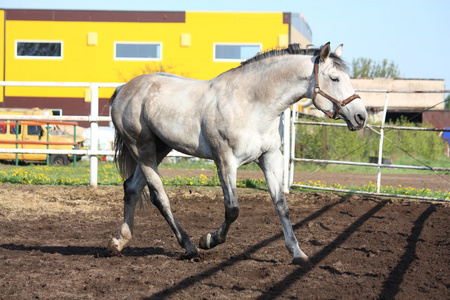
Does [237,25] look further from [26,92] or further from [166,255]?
[166,255]

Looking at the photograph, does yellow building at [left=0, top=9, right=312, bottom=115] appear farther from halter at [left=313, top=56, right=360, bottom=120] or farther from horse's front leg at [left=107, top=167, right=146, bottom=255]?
halter at [left=313, top=56, right=360, bottom=120]

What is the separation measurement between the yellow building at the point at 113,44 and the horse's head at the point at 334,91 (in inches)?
866

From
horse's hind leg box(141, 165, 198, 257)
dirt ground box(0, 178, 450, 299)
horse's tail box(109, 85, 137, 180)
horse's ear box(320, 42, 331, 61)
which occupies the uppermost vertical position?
horse's ear box(320, 42, 331, 61)

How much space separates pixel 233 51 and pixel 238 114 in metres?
22.7

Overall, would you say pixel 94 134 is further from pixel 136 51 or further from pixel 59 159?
pixel 136 51

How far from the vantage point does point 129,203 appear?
5410mm

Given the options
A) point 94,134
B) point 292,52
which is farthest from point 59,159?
point 292,52

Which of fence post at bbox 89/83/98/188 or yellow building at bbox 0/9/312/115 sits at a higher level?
yellow building at bbox 0/9/312/115

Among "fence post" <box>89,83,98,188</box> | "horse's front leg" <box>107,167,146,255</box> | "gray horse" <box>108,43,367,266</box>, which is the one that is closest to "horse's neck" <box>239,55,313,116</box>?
"gray horse" <box>108,43,367,266</box>

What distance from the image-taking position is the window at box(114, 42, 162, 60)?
26.7 metres

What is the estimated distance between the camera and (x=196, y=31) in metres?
26.5

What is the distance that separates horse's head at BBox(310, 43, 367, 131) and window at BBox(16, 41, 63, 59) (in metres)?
24.4

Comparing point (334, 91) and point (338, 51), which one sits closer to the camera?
point (334, 91)

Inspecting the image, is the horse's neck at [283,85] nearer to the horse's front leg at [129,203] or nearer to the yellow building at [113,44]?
the horse's front leg at [129,203]
